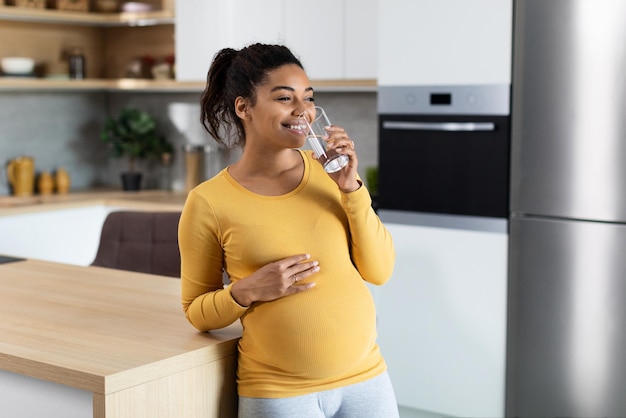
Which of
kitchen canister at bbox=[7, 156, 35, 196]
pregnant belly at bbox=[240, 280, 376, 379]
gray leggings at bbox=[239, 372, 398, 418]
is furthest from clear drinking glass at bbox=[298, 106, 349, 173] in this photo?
kitchen canister at bbox=[7, 156, 35, 196]

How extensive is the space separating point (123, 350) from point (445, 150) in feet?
6.35

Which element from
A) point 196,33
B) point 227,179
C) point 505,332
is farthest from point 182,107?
point 227,179

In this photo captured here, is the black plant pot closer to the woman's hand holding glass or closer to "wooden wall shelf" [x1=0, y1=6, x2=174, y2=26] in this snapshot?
"wooden wall shelf" [x1=0, y1=6, x2=174, y2=26]

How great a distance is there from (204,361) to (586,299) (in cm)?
170

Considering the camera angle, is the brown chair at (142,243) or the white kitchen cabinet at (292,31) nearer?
the brown chair at (142,243)

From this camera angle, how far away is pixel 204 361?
71.1 inches

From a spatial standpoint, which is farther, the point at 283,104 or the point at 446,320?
the point at 446,320

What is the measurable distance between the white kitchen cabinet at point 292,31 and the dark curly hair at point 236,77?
1971mm

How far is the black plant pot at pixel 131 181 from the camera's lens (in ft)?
16.5

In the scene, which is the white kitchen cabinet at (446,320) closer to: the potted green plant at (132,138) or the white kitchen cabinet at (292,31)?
the white kitchen cabinet at (292,31)

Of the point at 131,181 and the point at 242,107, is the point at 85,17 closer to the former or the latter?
the point at 131,181

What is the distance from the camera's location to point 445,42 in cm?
339

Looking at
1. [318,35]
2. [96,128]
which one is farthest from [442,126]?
[96,128]

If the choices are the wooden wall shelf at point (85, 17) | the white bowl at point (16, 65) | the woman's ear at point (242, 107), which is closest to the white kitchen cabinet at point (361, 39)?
the wooden wall shelf at point (85, 17)
